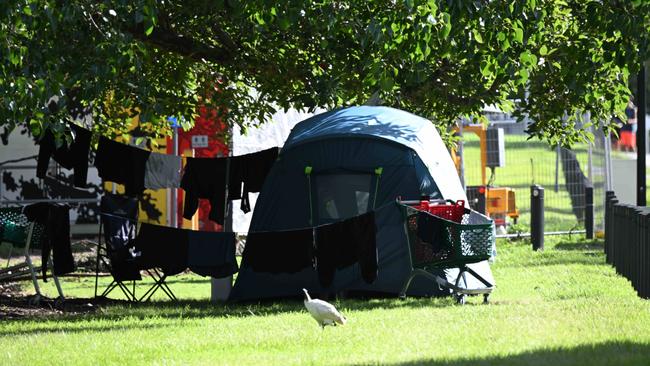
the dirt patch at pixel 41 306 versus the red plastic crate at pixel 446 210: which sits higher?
the red plastic crate at pixel 446 210

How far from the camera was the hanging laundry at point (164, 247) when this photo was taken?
15.2 metres

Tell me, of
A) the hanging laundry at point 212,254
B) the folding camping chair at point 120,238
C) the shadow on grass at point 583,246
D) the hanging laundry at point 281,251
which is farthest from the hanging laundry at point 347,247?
the shadow on grass at point 583,246

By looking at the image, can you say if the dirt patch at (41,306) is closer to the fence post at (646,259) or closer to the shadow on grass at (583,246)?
the fence post at (646,259)

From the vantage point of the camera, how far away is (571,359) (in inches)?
352

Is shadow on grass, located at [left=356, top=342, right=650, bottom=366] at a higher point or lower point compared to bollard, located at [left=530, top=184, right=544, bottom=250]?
lower

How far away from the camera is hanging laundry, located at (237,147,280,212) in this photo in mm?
16984

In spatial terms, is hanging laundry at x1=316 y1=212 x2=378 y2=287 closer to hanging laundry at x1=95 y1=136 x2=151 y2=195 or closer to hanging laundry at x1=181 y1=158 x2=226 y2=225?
hanging laundry at x1=181 y1=158 x2=226 y2=225

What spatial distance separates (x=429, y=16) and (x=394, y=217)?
3.11m

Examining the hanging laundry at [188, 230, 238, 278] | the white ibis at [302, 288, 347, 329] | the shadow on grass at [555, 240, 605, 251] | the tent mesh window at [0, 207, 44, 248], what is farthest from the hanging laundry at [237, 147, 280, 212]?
the shadow on grass at [555, 240, 605, 251]

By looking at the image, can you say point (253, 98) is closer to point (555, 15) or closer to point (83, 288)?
point (83, 288)

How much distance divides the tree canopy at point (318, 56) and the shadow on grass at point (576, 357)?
10.2 ft

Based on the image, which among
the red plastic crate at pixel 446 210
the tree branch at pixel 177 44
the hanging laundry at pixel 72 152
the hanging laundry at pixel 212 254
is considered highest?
the tree branch at pixel 177 44

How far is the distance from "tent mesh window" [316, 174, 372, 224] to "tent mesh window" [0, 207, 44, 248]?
132 inches

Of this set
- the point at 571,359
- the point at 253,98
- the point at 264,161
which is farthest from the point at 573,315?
the point at 253,98
